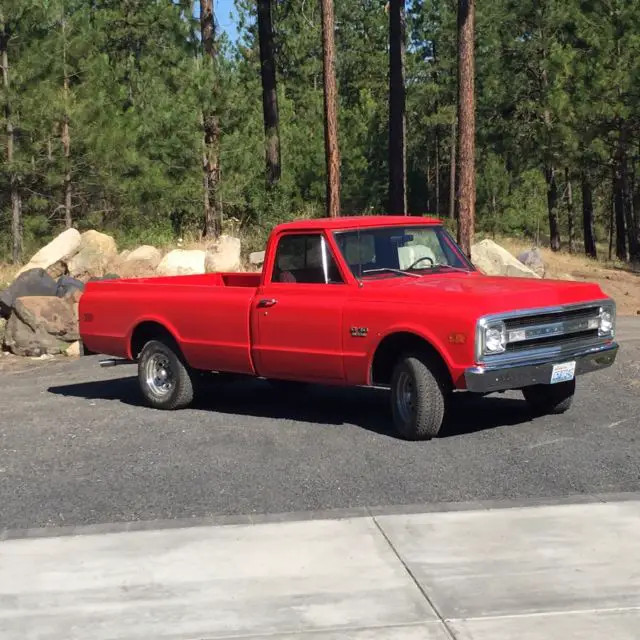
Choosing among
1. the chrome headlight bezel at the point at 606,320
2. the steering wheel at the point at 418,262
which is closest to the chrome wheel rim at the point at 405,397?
the steering wheel at the point at 418,262

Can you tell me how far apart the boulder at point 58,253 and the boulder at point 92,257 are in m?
0.15

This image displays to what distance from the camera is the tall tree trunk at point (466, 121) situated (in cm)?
2533

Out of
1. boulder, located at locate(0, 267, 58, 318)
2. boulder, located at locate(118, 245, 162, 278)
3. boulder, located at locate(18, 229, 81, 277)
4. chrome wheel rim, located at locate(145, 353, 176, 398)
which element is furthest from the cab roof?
boulder, located at locate(18, 229, 81, 277)

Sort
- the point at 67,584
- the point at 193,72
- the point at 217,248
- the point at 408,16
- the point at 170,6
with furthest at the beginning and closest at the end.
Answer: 1. the point at 408,16
2. the point at 170,6
3. the point at 193,72
4. the point at 217,248
5. the point at 67,584

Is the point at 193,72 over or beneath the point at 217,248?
over

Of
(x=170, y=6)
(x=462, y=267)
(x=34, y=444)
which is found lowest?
(x=34, y=444)

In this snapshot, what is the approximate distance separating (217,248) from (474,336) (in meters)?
16.3

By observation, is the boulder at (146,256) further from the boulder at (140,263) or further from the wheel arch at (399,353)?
the wheel arch at (399,353)

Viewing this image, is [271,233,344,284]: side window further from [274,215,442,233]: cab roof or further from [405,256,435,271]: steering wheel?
[405,256,435,271]: steering wheel

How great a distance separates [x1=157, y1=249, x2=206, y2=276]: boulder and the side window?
41.1 ft

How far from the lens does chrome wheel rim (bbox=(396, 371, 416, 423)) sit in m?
8.90

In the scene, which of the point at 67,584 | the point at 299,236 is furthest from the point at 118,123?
the point at 67,584

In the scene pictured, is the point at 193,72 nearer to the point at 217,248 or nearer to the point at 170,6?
the point at 217,248

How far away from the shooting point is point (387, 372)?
9398 mm
